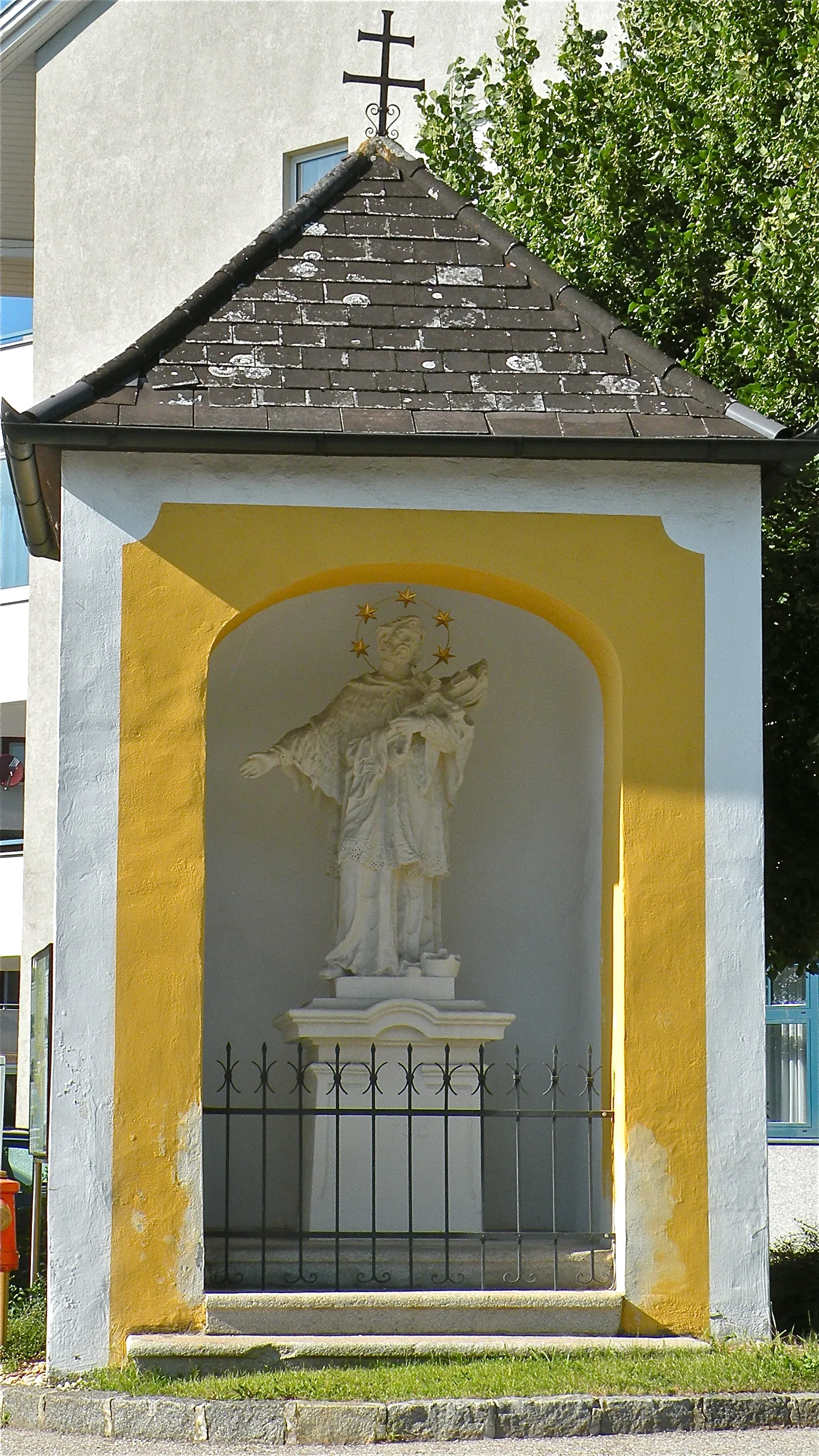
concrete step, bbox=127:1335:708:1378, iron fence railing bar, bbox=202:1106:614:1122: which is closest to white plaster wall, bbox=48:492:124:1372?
concrete step, bbox=127:1335:708:1378

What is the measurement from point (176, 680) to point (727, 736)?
228cm

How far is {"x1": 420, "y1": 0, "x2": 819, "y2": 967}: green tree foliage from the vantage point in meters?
9.42

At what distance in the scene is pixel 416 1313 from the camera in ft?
22.7

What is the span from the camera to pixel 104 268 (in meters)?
17.8

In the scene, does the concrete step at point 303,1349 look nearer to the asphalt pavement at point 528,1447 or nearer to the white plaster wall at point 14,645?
the asphalt pavement at point 528,1447

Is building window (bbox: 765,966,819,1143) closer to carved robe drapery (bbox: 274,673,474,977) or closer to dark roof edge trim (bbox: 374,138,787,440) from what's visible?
carved robe drapery (bbox: 274,673,474,977)

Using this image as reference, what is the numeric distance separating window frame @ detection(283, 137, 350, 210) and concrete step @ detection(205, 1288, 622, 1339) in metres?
12.2

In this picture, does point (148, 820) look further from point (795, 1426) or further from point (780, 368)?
point (780, 368)

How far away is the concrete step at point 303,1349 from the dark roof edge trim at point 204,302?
11.9 ft

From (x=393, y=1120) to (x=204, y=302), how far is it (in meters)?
3.64

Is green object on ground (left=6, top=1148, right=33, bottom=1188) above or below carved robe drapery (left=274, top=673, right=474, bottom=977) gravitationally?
below

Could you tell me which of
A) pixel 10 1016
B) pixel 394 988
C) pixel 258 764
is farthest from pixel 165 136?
pixel 394 988

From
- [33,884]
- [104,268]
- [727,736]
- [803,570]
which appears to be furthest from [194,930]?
[104,268]

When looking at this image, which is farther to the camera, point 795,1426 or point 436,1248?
point 436,1248
